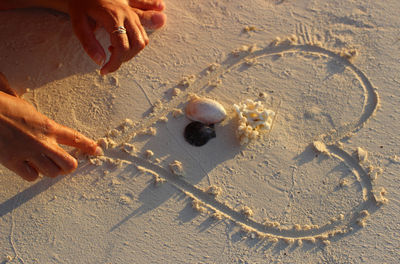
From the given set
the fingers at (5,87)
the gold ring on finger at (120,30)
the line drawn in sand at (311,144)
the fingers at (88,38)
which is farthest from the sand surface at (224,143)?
the gold ring on finger at (120,30)

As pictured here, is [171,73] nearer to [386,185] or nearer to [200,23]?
[200,23]

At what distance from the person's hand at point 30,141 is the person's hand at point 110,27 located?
0.51 metres

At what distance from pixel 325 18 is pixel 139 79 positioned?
1639 mm

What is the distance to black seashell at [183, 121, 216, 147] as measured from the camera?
2568 mm

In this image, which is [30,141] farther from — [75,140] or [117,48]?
[117,48]

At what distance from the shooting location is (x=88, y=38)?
96.3 inches

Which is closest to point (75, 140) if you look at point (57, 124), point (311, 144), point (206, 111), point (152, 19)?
point (57, 124)

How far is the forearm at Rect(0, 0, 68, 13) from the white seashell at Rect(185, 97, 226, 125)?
1.28 meters

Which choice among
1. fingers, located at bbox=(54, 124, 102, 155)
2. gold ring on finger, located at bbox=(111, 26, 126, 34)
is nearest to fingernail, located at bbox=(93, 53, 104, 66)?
gold ring on finger, located at bbox=(111, 26, 126, 34)

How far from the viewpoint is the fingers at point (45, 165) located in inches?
90.4

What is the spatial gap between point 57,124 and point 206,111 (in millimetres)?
1017

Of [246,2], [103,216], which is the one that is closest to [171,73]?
[246,2]

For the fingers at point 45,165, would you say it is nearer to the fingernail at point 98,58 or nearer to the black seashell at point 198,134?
the fingernail at point 98,58

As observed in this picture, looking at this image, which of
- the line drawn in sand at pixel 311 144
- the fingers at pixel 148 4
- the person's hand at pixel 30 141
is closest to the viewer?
the person's hand at pixel 30 141
